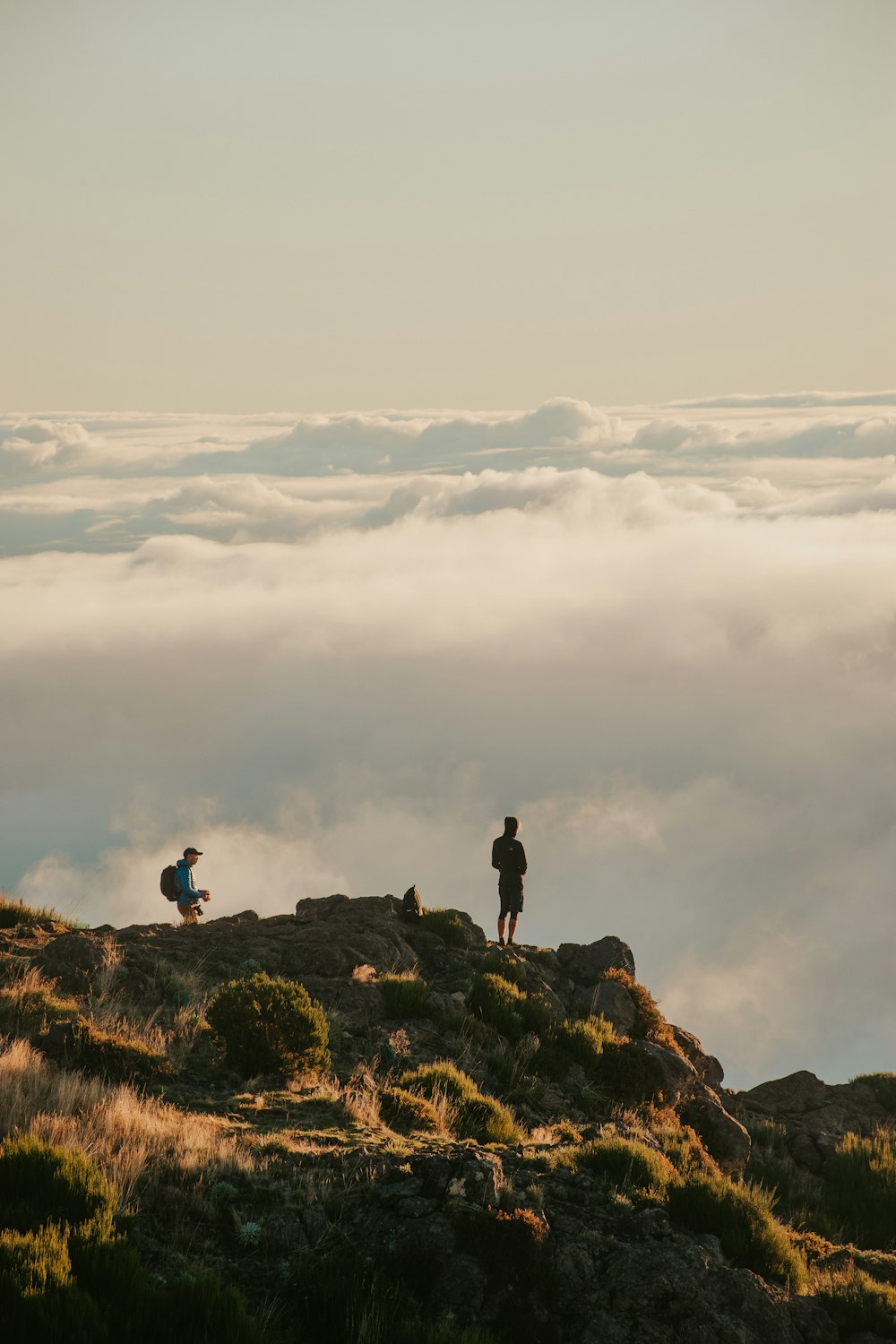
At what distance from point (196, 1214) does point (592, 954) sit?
48.5 ft

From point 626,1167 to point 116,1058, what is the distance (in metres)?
5.54

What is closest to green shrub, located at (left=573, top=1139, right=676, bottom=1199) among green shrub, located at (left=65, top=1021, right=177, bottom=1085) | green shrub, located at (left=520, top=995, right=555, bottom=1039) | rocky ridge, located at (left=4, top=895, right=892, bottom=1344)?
rocky ridge, located at (left=4, top=895, right=892, bottom=1344)

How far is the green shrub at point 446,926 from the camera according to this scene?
21.6 m

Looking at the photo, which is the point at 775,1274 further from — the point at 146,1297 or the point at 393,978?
the point at 393,978

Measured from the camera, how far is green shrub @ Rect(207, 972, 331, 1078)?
505 inches

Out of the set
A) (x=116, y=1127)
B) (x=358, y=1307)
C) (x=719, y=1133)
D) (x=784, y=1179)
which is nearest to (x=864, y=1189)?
(x=784, y=1179)

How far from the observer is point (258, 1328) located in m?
6.76

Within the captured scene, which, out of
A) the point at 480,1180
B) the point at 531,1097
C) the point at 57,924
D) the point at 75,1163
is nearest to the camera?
the point at 75,1163

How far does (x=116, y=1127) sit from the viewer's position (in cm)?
930

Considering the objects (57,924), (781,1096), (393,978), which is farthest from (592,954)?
(57,924)

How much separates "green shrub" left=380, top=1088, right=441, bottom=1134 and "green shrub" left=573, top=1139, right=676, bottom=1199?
1.98 m

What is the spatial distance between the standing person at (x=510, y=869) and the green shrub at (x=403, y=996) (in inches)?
225

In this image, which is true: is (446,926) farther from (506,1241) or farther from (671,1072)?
(506,1241)

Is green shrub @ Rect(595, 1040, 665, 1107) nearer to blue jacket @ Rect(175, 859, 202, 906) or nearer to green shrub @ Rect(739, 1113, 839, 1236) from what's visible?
green shrub @ Rect(739, 1113, 839, 1236)
